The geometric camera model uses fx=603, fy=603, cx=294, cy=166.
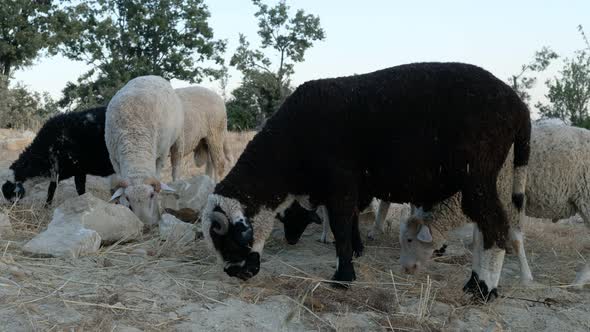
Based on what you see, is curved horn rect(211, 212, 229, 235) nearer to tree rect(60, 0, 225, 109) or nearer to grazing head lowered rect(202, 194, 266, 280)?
grazing head lowered rect(202, 194, 266, 280)

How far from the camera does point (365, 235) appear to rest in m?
8.09

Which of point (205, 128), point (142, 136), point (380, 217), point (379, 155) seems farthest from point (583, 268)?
point (205, 128)

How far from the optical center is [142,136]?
351 inches

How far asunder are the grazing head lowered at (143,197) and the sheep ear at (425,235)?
3.43 metres

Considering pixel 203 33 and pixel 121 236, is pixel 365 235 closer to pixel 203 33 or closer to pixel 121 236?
pixel 121 236

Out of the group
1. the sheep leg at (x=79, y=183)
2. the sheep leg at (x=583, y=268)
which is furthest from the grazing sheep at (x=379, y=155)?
the sheep leg at (x=79, y=183)

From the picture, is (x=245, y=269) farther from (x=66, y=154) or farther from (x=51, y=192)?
(x=66, y=154)

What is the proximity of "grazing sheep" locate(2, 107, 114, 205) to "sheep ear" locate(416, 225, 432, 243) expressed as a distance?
18.7ft

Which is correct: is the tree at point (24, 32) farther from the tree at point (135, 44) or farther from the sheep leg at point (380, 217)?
the sheep leg at point (380, 217)

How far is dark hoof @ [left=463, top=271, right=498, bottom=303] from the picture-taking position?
206 inches

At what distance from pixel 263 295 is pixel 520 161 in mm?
2690

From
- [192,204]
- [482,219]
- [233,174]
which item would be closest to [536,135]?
[482,219]

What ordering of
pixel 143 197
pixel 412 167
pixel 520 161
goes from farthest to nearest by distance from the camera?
1. pixel 143 197
2. pixel 520 161
3. pixel 412 167

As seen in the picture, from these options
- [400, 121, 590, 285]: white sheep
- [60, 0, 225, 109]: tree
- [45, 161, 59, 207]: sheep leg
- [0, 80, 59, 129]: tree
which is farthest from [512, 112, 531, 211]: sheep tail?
[60, 0, 225, 109]: tree
